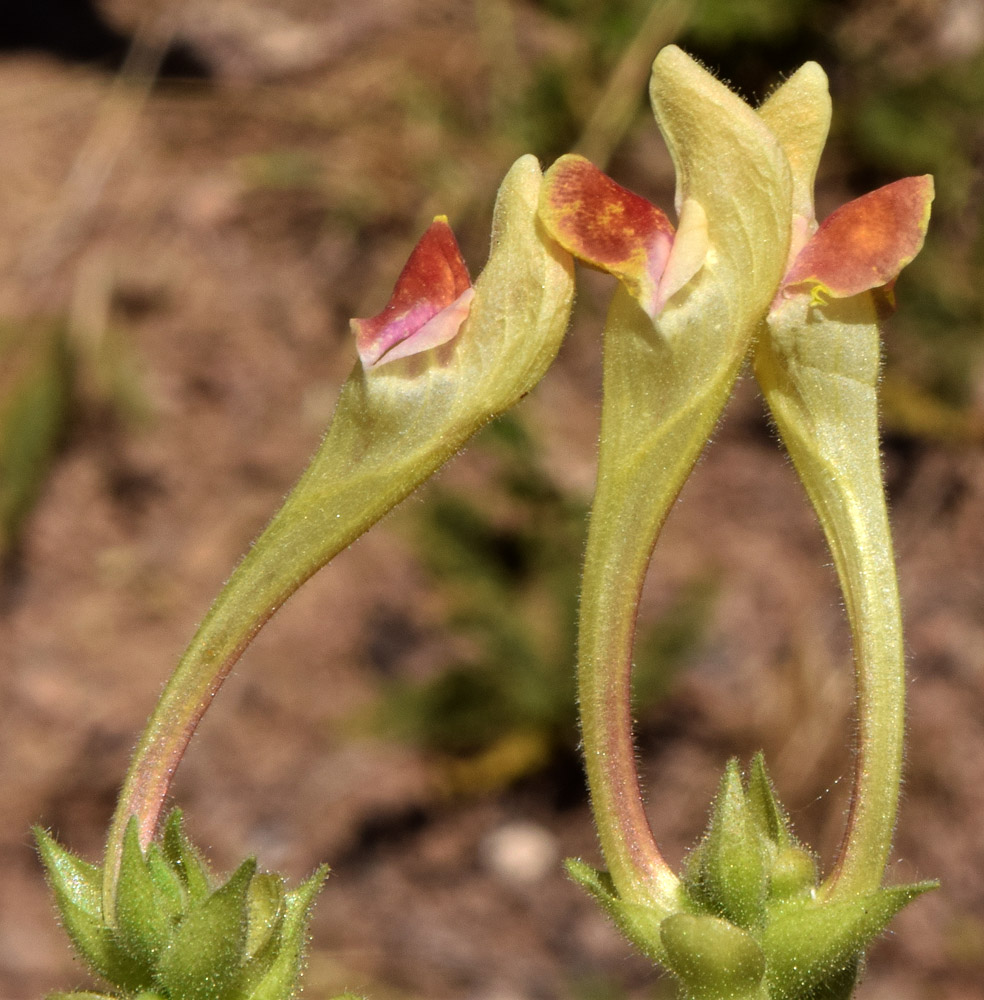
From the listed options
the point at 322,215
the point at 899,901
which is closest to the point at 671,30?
the point at 322,215

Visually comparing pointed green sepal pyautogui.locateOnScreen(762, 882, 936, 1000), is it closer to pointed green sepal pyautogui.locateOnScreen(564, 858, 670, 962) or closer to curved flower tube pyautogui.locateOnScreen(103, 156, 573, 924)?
pointed green sepal pyautogui.locateOnScreen(564, 858, 670, 962)

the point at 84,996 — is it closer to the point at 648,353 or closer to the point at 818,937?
the point at 818,937

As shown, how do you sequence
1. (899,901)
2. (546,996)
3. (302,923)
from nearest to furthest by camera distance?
(899,901), (302,923), (546,996)

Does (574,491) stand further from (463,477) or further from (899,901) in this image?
(899,901)

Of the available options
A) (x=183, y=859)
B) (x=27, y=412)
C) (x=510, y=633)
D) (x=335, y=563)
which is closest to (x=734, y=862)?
(x=183, y=859)

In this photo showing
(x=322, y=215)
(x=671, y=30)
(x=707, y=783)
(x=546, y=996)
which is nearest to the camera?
(x=546, y=996)

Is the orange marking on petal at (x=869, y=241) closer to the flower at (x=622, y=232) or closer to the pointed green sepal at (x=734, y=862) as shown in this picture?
the flower at (x=622, y=232)

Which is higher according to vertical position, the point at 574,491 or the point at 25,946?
the point at 574,491
